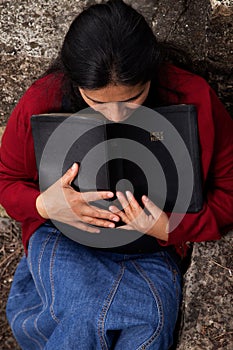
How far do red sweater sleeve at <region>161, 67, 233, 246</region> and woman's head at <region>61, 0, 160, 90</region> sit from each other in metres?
0.22

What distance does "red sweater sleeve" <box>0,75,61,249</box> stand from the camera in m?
1.60

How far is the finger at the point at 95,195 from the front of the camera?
4.98ft

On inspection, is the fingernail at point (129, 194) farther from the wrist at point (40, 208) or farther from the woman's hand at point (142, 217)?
the wrist at point (40, 208)

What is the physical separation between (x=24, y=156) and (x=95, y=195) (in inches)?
10.0

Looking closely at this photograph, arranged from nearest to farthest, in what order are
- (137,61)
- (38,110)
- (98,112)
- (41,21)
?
(137,61)
(98,112)
(38,110)
(41,21)

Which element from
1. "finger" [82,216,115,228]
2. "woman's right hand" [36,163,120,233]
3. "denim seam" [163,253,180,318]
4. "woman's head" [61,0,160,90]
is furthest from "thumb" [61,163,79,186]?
"denim seam" [163,253,180,318]

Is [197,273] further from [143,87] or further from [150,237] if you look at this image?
[143,87]


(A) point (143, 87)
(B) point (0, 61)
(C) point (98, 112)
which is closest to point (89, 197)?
(C) point (98, 112)

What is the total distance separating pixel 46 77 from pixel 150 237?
511 mm

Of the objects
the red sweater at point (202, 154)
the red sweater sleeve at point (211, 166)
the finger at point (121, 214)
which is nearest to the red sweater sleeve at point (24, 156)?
the red sweater at point (202, 154)

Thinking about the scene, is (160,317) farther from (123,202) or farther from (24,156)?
(24,156)

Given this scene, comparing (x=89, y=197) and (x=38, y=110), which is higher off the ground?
(x=38, y=110)

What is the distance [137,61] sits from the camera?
4.33 feet

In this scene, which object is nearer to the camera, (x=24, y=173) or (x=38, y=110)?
(x=38, y=110)
